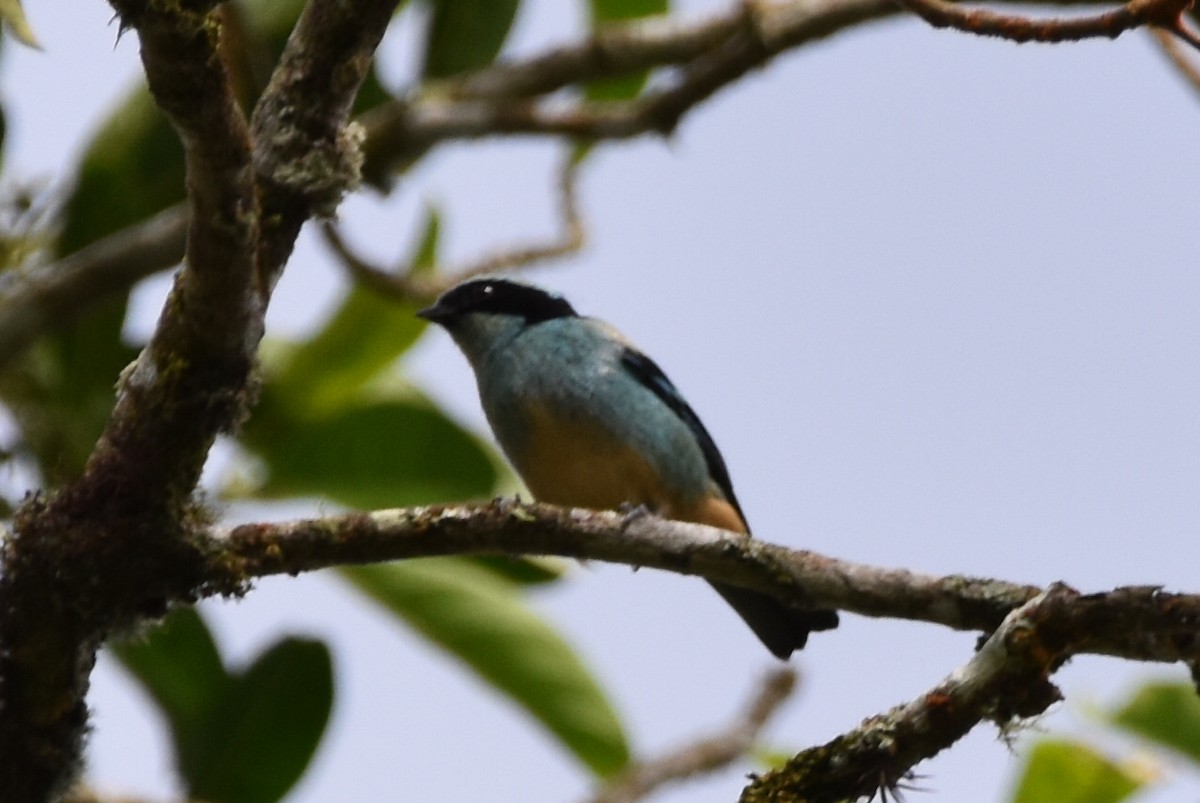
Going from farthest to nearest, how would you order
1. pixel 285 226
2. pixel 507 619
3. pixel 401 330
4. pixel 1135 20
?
pixel 401 330 < pixel 507 619 < pixel 285 226 < pixel 1135 20

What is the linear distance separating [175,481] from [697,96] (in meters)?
3.26

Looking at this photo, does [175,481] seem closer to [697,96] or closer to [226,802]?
[226,802]

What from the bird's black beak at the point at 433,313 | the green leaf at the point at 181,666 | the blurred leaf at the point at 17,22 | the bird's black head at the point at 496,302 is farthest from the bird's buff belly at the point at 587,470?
the blurred leaf at the point at 17,22

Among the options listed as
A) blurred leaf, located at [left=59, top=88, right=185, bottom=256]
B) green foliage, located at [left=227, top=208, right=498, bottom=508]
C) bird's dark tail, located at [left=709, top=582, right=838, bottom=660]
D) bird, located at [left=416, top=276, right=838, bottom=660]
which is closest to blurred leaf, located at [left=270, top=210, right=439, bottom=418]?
green foliage, located at [left=227, top=208, right=498, bottom=508]

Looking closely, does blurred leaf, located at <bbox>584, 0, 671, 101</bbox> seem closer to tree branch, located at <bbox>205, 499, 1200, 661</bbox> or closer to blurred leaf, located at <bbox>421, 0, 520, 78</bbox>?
blurred leaf, located at <bbox>421, 0, 520, 78</bbox>

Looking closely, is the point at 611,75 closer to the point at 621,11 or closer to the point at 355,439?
the point at 621,11

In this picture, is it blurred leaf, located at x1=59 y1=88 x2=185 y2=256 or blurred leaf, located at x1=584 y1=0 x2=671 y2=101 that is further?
blurred leaf, located at x1=584 y1=0 x2=671 y2=101

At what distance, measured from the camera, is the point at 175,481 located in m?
3.15

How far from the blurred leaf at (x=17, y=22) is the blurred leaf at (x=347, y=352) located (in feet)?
8.78

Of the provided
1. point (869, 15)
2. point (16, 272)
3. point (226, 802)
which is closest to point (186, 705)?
point (226, 802)

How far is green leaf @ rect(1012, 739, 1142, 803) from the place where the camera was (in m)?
4.95

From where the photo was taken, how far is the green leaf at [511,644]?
5.57 metres

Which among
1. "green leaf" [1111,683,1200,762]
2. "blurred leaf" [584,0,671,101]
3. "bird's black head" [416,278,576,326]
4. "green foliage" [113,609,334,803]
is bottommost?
"green foliage" [113,609,334,803]

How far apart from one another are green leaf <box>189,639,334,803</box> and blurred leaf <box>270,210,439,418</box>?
1.22m
